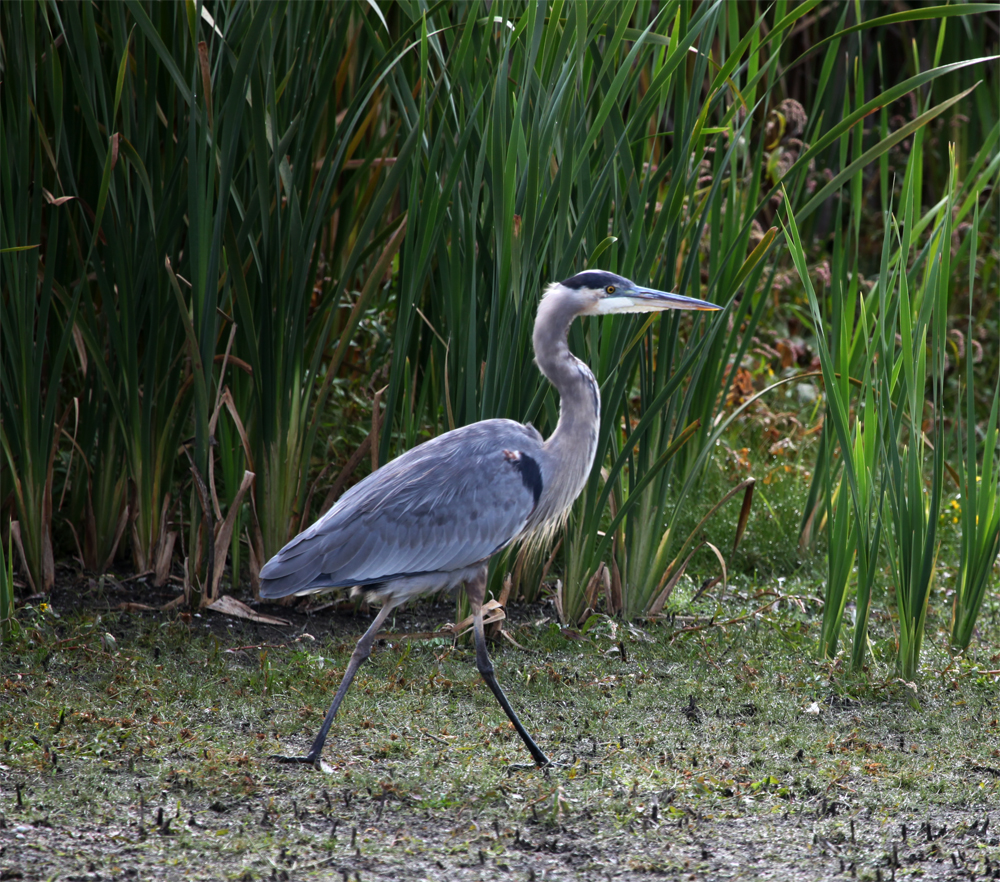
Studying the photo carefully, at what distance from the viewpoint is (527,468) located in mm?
3502

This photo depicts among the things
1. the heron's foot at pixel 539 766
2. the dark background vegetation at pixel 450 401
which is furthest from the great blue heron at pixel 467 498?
the dark background vegetation at pixel 450 401

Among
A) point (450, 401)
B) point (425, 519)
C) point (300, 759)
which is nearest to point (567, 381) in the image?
point (425, 519)

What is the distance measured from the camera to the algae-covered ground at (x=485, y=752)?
8.69ft

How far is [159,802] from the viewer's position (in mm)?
2867

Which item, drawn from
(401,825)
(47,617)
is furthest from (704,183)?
(401,825)

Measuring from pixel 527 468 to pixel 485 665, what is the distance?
1.93 feet

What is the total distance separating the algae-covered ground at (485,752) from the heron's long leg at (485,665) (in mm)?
55

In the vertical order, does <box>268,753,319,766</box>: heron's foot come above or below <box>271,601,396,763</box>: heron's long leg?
below

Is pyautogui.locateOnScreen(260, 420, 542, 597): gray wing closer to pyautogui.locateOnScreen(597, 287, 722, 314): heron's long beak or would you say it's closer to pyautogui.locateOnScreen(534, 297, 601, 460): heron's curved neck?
pyautogui.locateOnScreen(534, 297, 601, 460): heron's curved neck

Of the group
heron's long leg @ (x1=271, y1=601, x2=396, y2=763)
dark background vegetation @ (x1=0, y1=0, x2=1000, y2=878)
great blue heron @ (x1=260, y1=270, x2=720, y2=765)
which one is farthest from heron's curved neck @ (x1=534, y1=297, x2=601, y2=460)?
heron's long leg @ (x1=271, y1=601, x2=396, y2=763)

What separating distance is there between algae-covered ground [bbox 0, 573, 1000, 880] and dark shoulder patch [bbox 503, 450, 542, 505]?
0.70 m

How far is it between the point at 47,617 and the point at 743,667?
239 centimetres

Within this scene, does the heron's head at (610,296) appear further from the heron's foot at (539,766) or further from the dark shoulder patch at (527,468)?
the heron's foot at (539,766)

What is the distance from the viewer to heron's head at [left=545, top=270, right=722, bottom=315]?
348cm
